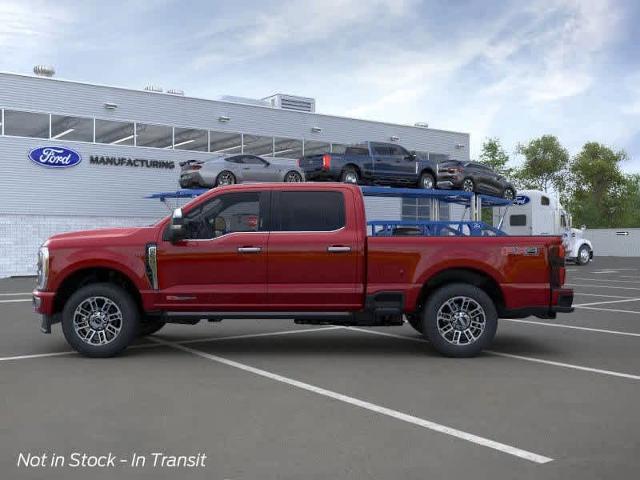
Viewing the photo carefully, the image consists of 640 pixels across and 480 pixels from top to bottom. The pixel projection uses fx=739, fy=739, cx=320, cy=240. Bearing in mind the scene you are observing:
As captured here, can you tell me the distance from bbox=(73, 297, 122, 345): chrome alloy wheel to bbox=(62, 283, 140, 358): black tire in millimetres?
12

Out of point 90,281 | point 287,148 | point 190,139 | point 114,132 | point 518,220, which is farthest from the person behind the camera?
point 287,148

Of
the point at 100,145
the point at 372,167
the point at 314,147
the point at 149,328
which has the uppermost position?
the point at 314,147

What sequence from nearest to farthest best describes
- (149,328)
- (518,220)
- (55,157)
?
1. (149,328)
2. (55,157)
3. (518,220)

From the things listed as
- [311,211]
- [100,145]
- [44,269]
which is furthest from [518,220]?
[44,269]

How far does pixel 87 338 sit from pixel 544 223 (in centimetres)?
2858

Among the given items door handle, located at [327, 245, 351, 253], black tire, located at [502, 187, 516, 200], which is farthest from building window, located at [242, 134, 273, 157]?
door handle, located at [327, 245, 351, 253]

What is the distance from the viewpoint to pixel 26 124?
29297 mm

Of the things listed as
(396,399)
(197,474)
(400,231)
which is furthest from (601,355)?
(197,474)

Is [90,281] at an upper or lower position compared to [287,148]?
lower

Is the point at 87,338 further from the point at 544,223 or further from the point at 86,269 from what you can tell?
the point at 544,223

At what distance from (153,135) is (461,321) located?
84.8 feet

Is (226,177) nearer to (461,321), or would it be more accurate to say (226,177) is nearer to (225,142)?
(225,142)

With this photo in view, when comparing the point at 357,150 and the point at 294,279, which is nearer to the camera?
the point at 294,279

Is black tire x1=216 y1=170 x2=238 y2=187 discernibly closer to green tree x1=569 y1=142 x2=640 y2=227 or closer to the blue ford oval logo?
the blue ford oval logo
